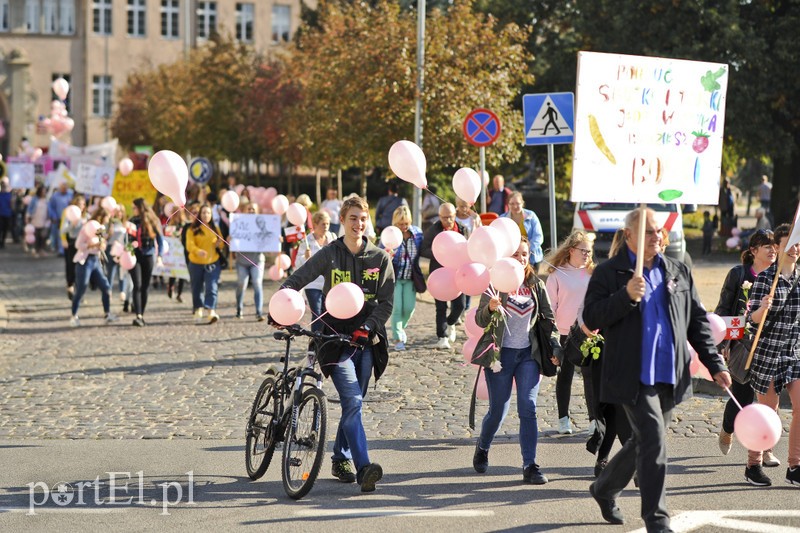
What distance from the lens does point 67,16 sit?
6631 cm

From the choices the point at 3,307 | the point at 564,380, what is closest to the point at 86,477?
the point at 564,380

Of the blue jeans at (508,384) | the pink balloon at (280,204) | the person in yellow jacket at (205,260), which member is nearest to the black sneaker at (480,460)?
the blue jeans at (508,384)

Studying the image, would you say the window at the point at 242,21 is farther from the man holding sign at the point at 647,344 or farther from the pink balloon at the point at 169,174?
the man holding sign at the point at 647,344

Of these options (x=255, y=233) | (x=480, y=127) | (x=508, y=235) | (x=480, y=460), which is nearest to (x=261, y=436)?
(x=480, y=460)

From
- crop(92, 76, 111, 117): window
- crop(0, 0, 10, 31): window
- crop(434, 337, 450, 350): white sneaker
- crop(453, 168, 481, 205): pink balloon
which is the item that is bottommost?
crop(434, 337, 450, 350): white sneaker

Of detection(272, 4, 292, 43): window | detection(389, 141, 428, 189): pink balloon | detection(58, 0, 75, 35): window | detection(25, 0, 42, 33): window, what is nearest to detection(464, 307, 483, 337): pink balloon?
detection(389, 141, 428, 189): pink balloon

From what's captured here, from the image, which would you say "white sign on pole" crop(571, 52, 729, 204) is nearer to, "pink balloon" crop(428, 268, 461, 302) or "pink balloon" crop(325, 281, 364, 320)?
"pink balloon" crop(325, 281, 364, 320)

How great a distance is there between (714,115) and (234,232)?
11712 mm

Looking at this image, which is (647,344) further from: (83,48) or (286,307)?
(83,48)

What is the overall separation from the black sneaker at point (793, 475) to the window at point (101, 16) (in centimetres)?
6287

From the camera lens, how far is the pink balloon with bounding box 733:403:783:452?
261 inches

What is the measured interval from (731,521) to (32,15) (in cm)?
6429

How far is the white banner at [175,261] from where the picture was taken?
806 inches

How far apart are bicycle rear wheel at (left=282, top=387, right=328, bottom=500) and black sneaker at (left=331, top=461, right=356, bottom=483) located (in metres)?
0.51
